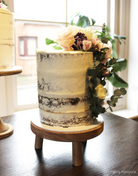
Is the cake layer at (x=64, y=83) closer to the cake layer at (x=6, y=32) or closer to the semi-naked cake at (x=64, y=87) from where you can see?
the semi-naked cake at (x=64, y=87)

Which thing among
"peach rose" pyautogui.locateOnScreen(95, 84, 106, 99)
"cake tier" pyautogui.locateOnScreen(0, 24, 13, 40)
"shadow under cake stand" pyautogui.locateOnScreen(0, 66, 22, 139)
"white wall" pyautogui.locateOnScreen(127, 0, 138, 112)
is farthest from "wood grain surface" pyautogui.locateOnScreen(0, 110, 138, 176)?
"white wall" pyautogui.locateOnScreen(127, 0, 138, 112)

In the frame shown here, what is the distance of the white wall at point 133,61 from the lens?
204 centimetres

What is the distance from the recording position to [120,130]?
100 centimetres

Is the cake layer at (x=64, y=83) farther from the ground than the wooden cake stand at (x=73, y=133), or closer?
farther from the ground

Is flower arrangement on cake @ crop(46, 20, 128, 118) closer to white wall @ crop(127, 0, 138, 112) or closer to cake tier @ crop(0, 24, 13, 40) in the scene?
cake tier @ crop(0, 24, 13, 40)

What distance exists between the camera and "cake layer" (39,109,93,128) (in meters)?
0.68

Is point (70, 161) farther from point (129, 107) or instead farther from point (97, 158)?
point (129, 107)

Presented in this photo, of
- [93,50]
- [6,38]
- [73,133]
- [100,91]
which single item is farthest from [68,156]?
[6,38]

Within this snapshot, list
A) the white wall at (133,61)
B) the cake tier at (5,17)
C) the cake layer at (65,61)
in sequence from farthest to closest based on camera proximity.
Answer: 1. the white wall at (133,61)
2. the cake tier at (5,17)
3. the cake layer at (65,61)

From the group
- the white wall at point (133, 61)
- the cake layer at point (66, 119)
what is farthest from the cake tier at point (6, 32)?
the white wall at point (133, 61)

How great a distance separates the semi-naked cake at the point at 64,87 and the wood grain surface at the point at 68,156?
0.44ft

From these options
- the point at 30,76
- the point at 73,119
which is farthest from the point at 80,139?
the point at 30,76

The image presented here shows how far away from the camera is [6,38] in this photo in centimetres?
88

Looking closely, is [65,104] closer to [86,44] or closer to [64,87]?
[64,87]
